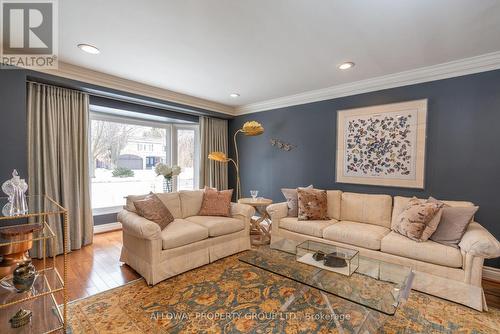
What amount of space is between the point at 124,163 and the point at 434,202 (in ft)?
16.1

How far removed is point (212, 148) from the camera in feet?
16.9

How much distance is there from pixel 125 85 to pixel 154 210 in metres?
2.05

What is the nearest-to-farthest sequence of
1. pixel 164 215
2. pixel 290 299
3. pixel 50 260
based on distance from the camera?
1. pixel 290 299
2. pixel 164 215
3. pixel 50 260

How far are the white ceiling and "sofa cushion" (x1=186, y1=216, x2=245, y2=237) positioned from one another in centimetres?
200

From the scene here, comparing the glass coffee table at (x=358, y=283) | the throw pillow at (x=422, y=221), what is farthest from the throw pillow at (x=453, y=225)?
the glass coffee table at (x=358, y=283)

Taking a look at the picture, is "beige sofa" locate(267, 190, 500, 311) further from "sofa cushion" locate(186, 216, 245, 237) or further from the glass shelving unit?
the glass shelving unit

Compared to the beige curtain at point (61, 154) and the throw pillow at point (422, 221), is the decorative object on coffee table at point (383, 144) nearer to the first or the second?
the throw pillow at point (422, 221)

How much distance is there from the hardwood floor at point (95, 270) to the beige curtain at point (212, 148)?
209 centimetres

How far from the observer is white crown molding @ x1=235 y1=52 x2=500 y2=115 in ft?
8.70

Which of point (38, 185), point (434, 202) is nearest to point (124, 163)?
point (38, 185)

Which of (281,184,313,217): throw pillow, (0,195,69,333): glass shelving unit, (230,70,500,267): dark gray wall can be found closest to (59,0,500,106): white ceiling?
(230,70,500,267): dark gray wall

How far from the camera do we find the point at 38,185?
121 inches

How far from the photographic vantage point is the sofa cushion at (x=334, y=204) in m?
3.46

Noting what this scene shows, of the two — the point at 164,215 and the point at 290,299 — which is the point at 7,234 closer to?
the point at 164,215
